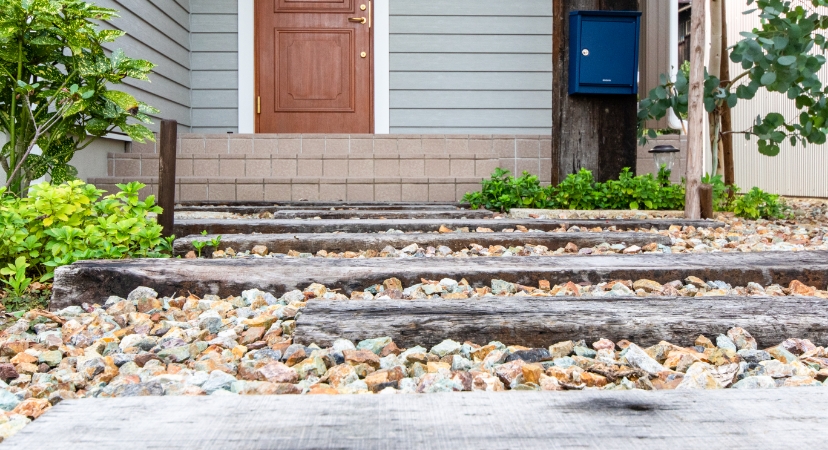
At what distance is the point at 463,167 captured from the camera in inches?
215

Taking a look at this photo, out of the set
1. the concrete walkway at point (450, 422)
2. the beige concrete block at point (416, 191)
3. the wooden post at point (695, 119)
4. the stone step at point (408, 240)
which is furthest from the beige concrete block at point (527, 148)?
the concrete walkway at point (450, 422)

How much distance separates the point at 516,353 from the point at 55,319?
99 cm

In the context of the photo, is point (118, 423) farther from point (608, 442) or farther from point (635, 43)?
point (635, 43)

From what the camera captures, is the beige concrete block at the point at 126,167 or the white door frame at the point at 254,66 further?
the white door frame at the point at 254,66

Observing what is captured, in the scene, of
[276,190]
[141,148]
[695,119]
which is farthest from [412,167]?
[695,119]

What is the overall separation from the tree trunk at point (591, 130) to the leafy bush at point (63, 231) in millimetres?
2932

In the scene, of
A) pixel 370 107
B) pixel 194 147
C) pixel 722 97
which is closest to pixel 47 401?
pixel 722 97

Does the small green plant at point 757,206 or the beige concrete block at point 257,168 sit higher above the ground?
the beige concrete block at point 257,168

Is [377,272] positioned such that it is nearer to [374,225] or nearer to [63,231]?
[63,231]

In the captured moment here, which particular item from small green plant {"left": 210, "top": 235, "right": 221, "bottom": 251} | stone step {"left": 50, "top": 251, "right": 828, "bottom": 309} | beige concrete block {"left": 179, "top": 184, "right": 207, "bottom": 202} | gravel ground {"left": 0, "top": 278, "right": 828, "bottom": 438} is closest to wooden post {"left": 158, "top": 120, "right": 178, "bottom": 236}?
small green plant {"left": 210, "top": 235, "right": 221, "bottom": 251}

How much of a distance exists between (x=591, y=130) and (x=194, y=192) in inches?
101

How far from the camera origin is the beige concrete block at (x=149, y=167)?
519cm

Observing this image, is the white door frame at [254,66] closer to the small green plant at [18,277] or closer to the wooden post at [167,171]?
the wooden post at [167,171]

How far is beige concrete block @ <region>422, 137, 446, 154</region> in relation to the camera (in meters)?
5.70
